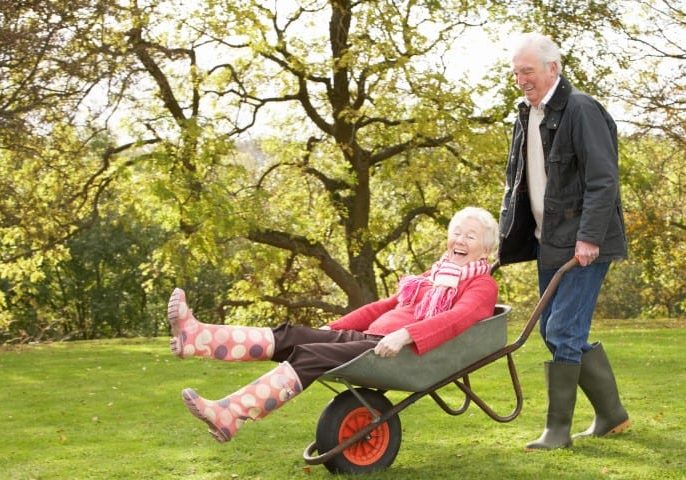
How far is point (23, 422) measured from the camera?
6445 mm

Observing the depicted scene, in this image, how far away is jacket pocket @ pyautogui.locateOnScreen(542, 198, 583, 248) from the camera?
434cm

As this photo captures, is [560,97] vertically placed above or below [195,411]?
above

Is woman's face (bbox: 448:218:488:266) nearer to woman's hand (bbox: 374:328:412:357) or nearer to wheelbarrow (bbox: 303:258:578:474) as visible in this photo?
wheelbarrow (bbox: 303:258:578:474)

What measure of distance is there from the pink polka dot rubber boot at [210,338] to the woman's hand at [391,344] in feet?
1.51

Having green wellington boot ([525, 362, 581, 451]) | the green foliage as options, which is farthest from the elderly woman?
the green foliage

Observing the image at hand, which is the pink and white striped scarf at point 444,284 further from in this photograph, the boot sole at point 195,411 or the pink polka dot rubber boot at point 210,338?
the boot sole at point 195,411

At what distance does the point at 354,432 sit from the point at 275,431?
1596 mm

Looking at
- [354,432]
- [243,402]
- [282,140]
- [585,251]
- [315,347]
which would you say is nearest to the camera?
[243,402]

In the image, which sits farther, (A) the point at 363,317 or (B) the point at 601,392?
(B) the point at 601,392

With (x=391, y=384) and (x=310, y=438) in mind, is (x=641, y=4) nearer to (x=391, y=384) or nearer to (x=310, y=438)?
(x=310, y=438)

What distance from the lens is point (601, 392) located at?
181 inches

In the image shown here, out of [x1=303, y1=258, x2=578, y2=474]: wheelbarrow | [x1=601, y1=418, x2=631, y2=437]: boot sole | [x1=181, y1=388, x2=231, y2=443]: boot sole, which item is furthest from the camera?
[x1=601, y1=418, x2=631, y2=437]: boot sole

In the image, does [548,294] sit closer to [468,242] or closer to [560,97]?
[468,242]

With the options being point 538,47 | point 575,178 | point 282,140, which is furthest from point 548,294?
point 282,140
